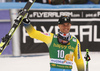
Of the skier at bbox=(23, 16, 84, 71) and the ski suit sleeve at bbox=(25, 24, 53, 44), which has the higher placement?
the ski suit sleeve at bbox=(25, 24, 53, 44)

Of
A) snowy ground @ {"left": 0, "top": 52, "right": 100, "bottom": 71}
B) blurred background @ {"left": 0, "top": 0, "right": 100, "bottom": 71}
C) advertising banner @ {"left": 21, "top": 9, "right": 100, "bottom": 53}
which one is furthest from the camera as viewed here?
advertising banner @ {"left": 21, "top": 9, "right": 100, "bottom": 53}

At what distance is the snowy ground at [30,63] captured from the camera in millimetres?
4332

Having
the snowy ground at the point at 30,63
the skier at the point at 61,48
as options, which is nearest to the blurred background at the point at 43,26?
the snowy ground at the point at 30,63

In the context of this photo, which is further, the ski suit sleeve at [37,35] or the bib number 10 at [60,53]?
the bib number 10 at [60,53]

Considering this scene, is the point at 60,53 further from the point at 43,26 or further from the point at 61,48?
the point at 43,26

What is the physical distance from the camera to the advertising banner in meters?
5.29

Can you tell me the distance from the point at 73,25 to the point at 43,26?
106 centimetres

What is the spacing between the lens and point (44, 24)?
5.38 meters

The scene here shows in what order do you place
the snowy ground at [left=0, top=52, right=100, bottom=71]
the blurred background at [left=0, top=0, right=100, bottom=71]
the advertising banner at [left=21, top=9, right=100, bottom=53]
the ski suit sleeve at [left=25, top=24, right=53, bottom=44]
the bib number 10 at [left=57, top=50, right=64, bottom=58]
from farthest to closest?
the advertising banner at [left=21, top=9, right=100, bottom=53], the blurred background at [left=0, top=0, right=100, bottom=71], the snowy ground at [left=0, top=52, right=100, bottom=71], the bib number 10 at [left=57, top=50, right=64, bottom=58], the ski suit sleeve at [left=25, top=24, right=53, bottom=44]

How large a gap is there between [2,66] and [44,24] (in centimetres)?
196

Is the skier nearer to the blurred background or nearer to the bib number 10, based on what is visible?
the bib number 10

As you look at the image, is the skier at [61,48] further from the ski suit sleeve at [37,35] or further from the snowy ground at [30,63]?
the snowy ground at [30,63]

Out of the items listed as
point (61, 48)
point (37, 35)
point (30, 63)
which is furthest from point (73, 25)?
point (37, 35)

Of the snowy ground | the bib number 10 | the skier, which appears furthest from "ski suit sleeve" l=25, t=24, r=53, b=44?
the snowy ground
